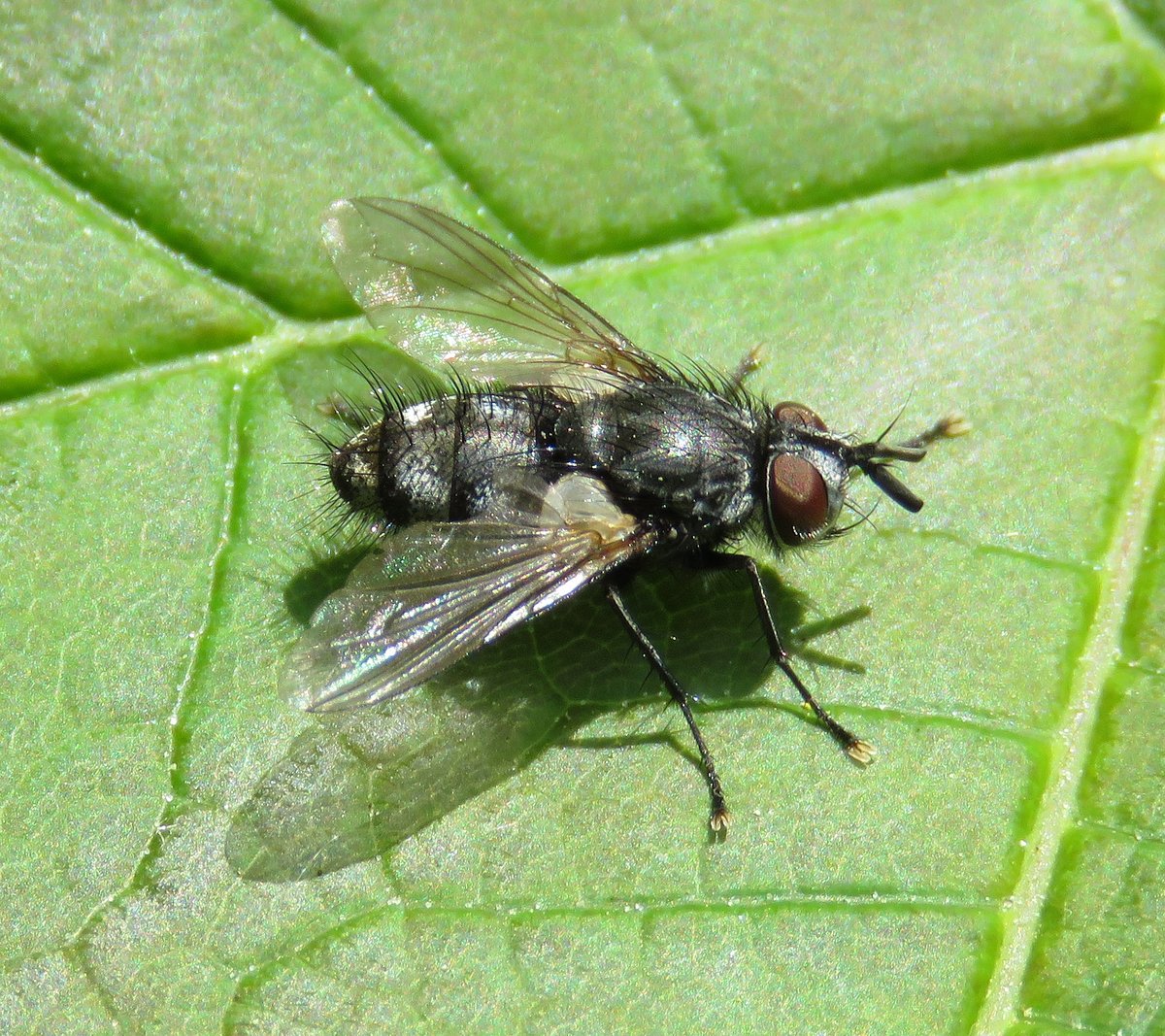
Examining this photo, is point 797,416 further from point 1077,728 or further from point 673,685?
point 1077,728

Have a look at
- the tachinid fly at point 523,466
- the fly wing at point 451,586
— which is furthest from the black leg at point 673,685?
the fly wing at point 451,586

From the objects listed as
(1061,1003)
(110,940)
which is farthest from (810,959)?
(110,940)

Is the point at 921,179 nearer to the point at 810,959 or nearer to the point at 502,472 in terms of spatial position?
the point at 502,472

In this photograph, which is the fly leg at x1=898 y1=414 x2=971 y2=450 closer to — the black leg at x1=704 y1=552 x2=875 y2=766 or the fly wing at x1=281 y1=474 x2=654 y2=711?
the black leg at x1=704 y1=552 x2=875 y2=766

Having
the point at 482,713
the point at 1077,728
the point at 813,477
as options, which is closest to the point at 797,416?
the point at 813,477

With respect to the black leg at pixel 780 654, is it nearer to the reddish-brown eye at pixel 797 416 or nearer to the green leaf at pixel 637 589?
the green leaf at pixel 637 589
